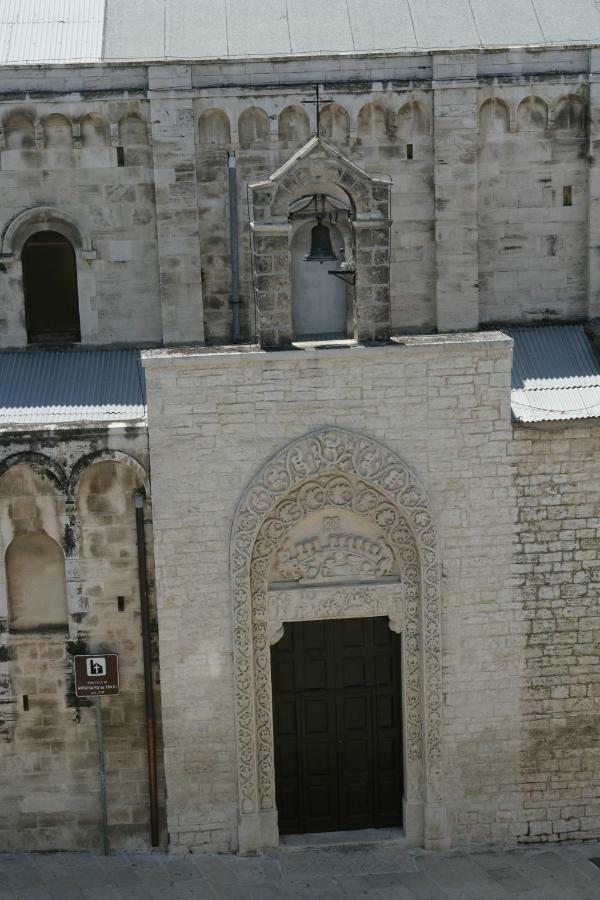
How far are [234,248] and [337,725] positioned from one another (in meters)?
6.53

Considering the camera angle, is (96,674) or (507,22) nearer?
(96,674)

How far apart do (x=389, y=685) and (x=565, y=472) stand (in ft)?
10.8

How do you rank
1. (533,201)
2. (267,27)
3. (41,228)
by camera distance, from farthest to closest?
(267,27) < (533,201) < (41,228)

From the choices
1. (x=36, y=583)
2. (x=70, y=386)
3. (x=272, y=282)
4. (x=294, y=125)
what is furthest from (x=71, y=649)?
(x=294, y=125)

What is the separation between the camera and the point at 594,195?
17562 millimetres

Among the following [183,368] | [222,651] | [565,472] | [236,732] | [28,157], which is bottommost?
[236,732]

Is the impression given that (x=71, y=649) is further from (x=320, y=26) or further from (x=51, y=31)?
(x=320, y=26)

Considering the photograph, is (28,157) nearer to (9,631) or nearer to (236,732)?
(9,631)

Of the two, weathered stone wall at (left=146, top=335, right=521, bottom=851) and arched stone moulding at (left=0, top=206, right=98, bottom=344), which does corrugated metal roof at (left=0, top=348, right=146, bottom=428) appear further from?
weathered stone wall at (left=146, top=335, right=521, bottom=851)

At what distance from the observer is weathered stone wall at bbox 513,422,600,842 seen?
14617mm

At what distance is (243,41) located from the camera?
17.7 meters

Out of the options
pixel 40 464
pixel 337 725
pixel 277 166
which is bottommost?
pixel 337 725

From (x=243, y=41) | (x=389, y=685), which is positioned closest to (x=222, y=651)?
(x=389, y=685)

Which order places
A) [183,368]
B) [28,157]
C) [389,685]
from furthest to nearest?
[28,157]
[389,685]
[183,368]
